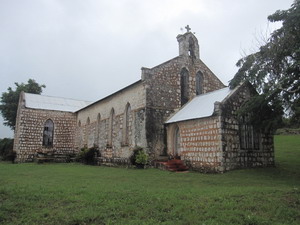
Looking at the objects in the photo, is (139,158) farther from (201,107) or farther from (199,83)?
(199,83)

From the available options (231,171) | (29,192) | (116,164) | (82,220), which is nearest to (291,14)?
(231,171)

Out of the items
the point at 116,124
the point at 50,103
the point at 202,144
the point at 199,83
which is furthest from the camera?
the point at 50,103

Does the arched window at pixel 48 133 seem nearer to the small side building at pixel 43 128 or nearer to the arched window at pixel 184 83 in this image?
the small side building at pixel 43 128

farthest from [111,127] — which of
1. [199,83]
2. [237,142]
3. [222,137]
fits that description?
[237,142]

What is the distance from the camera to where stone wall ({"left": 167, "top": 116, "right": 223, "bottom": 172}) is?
14891 mm

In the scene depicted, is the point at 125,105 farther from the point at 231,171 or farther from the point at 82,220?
the point at 82,220

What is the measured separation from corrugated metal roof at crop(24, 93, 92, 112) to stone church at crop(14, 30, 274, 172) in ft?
0.48

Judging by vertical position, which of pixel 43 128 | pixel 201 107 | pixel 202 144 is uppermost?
pixel 201 107

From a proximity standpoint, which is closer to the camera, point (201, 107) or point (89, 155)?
point (201, 107)

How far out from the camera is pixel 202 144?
52.2 ft

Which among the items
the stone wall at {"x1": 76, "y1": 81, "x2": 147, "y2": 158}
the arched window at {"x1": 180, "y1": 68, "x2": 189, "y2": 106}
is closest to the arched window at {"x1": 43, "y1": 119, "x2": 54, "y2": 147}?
the stone wall at {"x1": 76, "y1": 81, "x2": 147, "y2": 158}

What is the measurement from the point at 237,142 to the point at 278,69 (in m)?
4.67

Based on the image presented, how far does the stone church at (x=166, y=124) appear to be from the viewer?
15523mm

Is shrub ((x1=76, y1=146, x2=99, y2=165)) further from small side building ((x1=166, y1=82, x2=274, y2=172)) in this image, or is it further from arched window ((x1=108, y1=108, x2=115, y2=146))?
small side building ((x1=166, y1=82, x2=274, y2=172))
